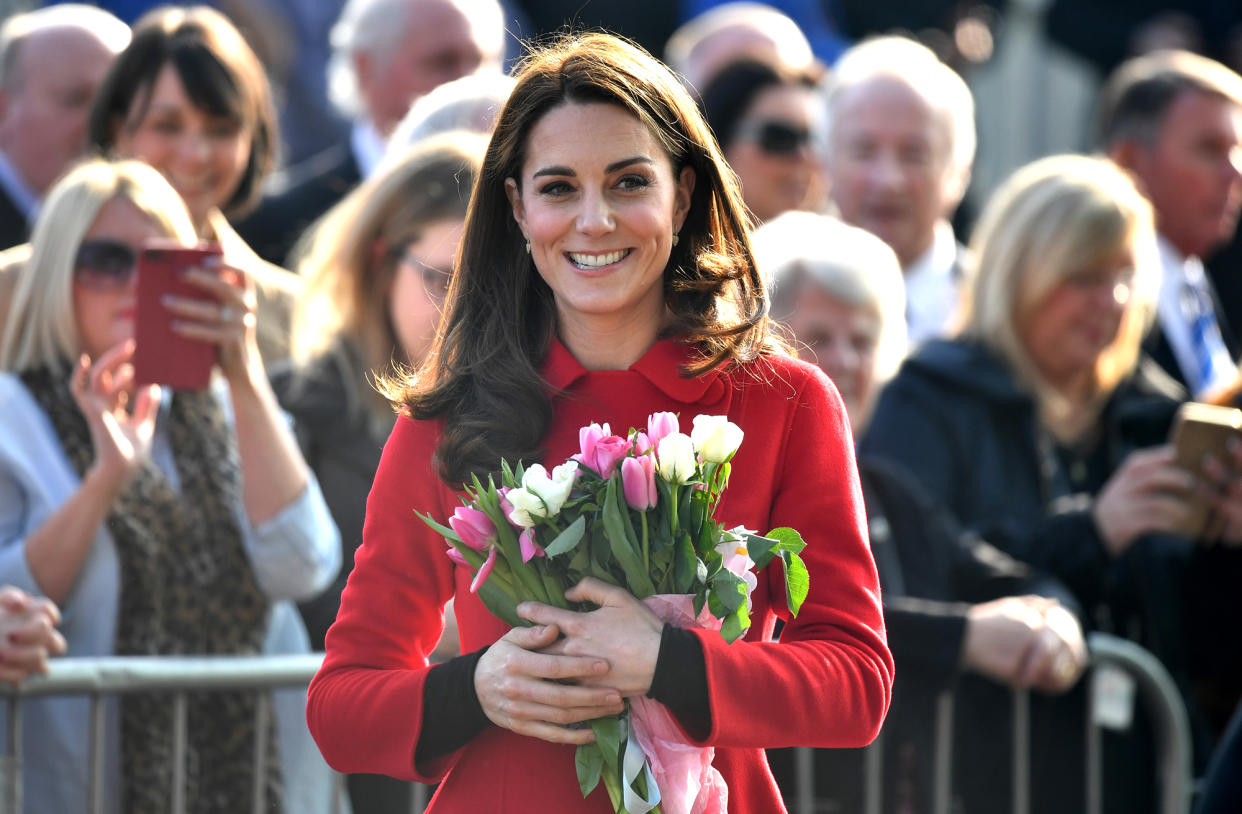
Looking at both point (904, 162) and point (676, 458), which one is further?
point (904, 162)

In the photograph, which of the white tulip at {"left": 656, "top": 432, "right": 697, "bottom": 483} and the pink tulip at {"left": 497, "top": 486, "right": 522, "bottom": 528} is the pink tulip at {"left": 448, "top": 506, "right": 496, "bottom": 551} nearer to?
the pink tulip at {"left": 497, "top": 486, "right": 522, "bottom": 528}

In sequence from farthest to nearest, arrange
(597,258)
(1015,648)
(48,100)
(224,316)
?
1. (48,100)
2. (1015,648)
3. (224,316)
4. (597,258)

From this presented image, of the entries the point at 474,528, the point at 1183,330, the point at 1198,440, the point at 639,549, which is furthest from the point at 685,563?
the point at 1183,330

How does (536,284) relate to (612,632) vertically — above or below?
above

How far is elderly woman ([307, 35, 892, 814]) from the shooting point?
2.15m

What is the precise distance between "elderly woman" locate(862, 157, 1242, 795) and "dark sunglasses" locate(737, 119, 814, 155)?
3.62 ft

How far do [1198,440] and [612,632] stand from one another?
2.73 m

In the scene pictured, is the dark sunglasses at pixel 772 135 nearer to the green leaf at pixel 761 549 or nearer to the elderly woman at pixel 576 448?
the elderly woman at pixel 576 448

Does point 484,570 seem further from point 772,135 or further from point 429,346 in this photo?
point 772,135

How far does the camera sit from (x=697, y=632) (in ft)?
7.14

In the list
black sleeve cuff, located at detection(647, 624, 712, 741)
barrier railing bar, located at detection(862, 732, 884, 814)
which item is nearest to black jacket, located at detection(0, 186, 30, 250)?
barrier railing bar, located at detection(862, 732, 884, 814)

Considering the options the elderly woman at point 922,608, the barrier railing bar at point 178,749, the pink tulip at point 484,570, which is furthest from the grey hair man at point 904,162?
the pink tulip at point 484,570

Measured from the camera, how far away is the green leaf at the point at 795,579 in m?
2.14

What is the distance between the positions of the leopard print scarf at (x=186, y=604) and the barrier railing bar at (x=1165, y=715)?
2100 millimetres
